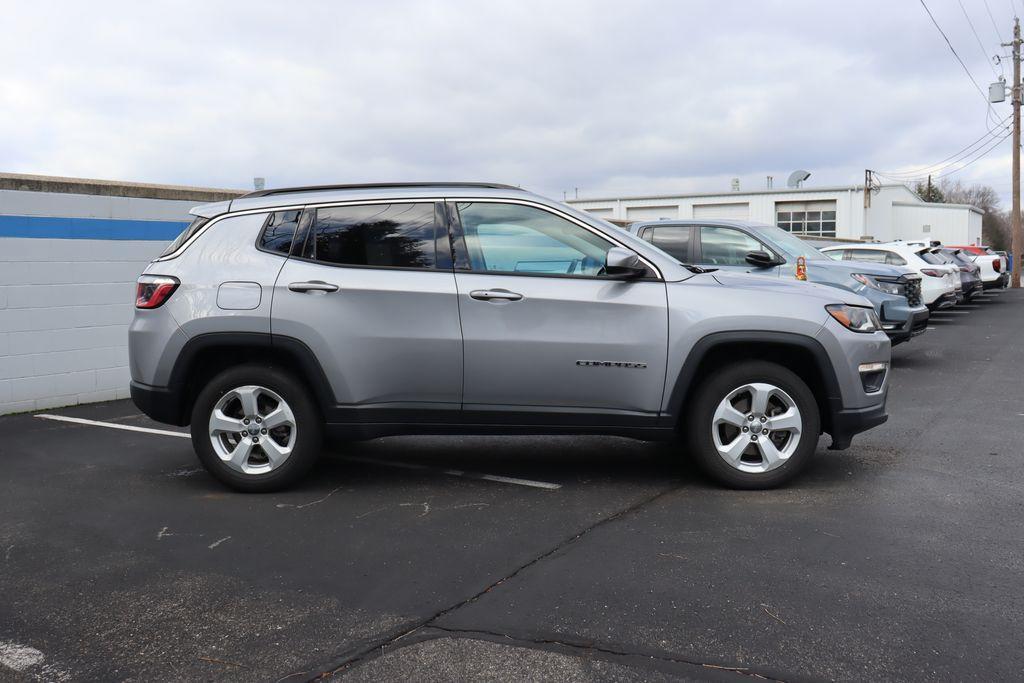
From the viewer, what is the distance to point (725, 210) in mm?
50469

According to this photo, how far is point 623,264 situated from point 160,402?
9.82 feet

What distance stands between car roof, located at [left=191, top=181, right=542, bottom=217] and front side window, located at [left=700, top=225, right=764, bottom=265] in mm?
5028

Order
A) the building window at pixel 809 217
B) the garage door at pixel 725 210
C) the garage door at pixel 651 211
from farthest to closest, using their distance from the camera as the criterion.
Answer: the garage door at pixel 651 211 < the garage door at pixel 725 210 < the building window at pixel 809 217

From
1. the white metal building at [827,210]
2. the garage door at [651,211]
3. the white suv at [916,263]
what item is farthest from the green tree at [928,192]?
the white suv at [916,263]

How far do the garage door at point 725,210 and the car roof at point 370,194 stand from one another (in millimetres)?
45361

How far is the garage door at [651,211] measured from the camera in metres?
51.3

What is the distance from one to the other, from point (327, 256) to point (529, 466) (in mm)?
2007

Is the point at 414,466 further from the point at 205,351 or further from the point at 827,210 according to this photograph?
the point at 827,210

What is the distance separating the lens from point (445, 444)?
6.90 m

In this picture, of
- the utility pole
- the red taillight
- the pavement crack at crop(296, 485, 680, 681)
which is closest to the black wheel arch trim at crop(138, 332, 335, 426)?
the red taillight

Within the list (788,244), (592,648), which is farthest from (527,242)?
(788,244)

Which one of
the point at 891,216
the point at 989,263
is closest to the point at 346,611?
the point at 989,263

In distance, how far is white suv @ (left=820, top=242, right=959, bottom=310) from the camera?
17328 mm

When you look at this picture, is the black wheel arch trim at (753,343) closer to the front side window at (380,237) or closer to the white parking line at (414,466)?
the white parking line at (414,466)
